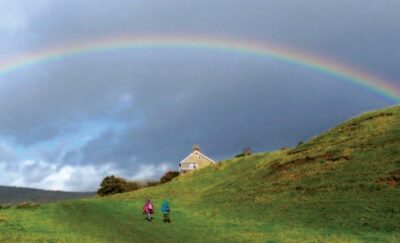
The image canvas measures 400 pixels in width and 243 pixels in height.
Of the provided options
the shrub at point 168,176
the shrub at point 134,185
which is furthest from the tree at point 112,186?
the shrub at point 168,176

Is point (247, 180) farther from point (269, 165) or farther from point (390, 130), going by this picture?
point (390, 130)

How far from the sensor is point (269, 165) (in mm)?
69688

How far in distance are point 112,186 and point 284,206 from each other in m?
70.7

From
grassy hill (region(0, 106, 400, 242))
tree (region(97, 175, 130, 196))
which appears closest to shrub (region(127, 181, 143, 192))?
tree (region(97, 175, 130, 196))

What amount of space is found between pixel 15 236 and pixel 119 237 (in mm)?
6424

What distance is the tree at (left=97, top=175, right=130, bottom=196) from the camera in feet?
360

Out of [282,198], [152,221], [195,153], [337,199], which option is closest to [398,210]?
[337,199]

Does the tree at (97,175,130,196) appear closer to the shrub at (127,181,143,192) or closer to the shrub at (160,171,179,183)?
the shrub at (127,181,143,192)

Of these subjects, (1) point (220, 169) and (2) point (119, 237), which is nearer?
(2) point (119, 237)

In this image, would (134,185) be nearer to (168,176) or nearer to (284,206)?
(168,176)

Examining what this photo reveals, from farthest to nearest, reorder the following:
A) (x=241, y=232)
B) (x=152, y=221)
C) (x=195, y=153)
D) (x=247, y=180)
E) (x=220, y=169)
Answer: (x=195, y=153) → (x=220, y=169) → (x=247, y=180) → (x=152, y=221) → (x=241, y=232)

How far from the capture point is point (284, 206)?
1785 inches

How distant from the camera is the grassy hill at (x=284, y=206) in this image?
102 feet

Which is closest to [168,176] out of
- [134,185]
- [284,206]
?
[134,185]
